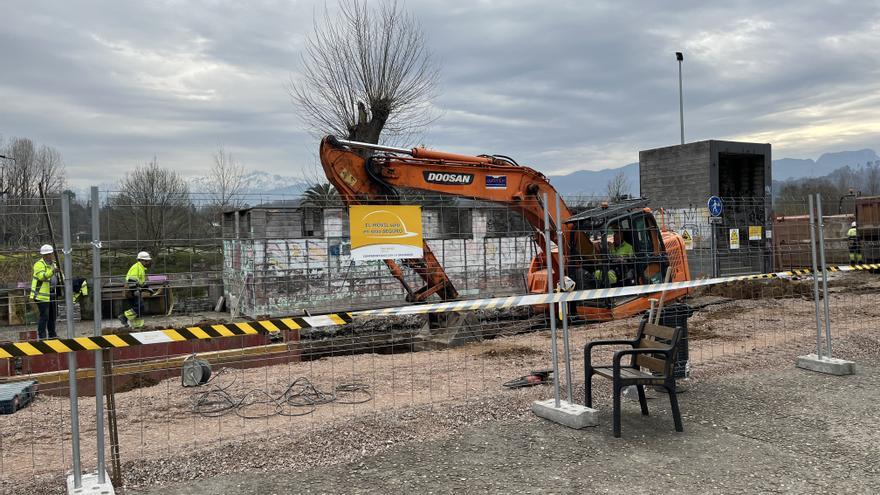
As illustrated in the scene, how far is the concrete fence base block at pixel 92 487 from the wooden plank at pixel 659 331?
447cm

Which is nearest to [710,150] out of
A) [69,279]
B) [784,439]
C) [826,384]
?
[826,384]

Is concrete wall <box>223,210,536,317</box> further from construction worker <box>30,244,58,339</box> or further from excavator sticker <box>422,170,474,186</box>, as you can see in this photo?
construction worker <box>30,244,58,339</box>

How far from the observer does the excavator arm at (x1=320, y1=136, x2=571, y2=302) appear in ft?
32.3

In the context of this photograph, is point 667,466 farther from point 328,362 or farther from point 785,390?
point 328,362

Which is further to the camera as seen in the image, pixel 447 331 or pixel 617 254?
pixel 617 254

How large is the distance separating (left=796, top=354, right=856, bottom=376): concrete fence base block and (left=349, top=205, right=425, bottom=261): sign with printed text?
4711 mm

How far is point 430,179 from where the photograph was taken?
1059cm

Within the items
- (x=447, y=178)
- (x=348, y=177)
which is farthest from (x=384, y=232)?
(x=447, y=178)

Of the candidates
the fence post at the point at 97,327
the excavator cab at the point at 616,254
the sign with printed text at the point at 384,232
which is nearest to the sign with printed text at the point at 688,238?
the excavator cab at the point at 616,254

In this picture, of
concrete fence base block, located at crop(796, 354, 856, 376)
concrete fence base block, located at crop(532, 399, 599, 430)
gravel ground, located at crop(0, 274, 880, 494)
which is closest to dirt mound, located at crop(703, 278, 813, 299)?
gravel ground, located at crop(0, 274, 880, 494)

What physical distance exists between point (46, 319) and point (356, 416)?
4848 millimetres

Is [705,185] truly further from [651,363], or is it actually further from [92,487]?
[92,487]

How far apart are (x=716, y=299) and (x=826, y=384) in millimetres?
9172

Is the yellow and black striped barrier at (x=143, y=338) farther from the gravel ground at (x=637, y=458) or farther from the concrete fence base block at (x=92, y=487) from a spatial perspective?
the gravel ground at (x=637, y=458)
